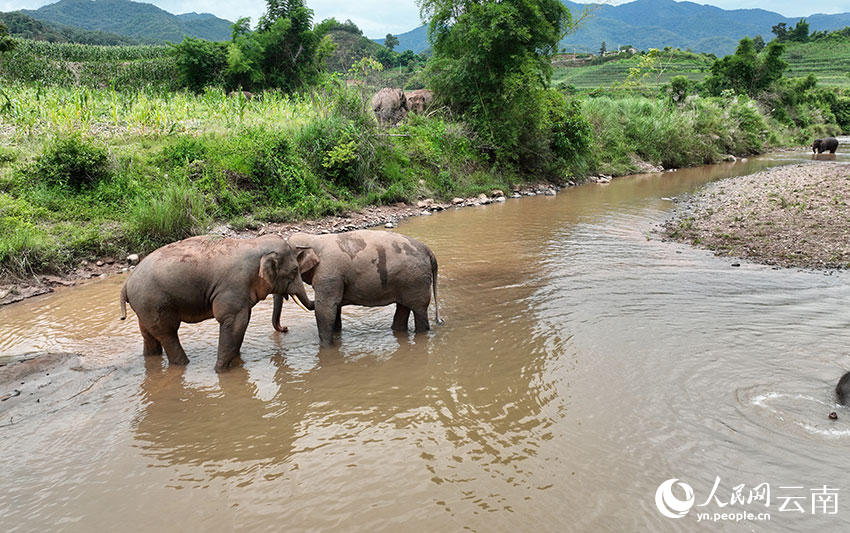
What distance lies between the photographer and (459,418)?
15.0 feet

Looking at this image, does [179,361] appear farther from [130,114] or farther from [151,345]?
[130,114]

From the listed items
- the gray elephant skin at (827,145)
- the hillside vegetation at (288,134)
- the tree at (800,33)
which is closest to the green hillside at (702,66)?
the tree at (800,33)

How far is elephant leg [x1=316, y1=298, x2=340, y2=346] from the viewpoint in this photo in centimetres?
601

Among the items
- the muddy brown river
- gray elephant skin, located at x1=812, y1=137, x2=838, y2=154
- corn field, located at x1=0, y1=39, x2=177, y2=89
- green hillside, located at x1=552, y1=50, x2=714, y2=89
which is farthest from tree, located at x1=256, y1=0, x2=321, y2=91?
green hillside, located at x1=552, y1=50, x2=714, y2=89

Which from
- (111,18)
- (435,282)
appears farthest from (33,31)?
(111,18)

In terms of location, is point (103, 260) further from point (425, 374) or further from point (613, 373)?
point (613, 373)

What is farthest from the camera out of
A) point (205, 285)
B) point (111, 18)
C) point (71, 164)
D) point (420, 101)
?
point (111, 18)

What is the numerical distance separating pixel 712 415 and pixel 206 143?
1197 cm

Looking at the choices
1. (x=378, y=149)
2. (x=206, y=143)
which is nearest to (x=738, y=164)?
(x=378, y=149)

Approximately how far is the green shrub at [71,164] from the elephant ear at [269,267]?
744 cm

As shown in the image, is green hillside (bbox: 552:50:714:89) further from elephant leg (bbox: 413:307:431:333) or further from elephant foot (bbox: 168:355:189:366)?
elephant foot (bbox: 168:355:189:366)

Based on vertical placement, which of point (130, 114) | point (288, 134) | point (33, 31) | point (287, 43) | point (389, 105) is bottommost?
point (288, 134)

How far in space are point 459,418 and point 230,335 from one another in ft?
8.02

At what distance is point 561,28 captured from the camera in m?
21.0
